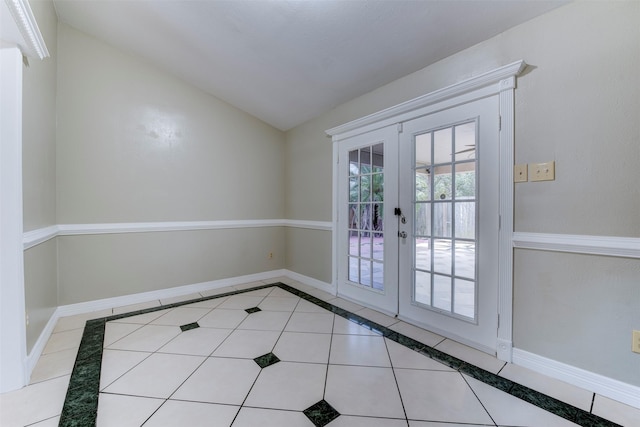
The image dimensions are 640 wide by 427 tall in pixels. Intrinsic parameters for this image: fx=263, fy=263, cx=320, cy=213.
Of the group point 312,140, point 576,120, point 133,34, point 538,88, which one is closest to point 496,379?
point 576,120

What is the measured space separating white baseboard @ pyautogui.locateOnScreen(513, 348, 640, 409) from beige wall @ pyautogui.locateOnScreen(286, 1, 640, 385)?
39 mm

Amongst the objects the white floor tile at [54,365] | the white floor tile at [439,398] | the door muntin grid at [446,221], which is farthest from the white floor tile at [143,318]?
the door muntin grid at [446,221]

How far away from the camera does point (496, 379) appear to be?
169 centimetres

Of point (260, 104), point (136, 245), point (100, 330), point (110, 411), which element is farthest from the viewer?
point (260, 104)

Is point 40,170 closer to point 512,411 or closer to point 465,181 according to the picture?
point 465,181

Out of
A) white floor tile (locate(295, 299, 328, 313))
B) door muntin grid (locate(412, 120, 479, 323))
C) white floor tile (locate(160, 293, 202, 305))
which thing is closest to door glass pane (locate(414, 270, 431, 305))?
door muntin grid (locate(412, 120, 479, 323))

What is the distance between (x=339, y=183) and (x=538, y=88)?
199 cm

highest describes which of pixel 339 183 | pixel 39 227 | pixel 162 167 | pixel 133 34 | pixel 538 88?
pixel 133 34

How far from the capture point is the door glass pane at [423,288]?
2.39m

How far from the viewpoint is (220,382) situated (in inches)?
66.2

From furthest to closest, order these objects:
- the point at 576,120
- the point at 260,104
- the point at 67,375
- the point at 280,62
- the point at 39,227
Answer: the point at 260,104 < the point at 280,62 < the point at 39,227 < the point at 67,375 < the point at 576,120

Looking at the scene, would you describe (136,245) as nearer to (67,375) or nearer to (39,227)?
(39,227)

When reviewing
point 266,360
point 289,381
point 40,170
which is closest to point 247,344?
point 266,360

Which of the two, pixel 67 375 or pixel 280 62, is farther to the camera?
pixel 280 62
